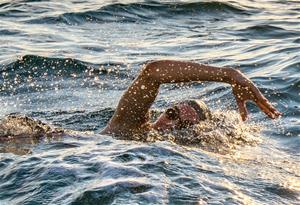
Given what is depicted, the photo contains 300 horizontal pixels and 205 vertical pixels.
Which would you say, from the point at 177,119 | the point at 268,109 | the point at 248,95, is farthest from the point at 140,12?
the point at 268,109

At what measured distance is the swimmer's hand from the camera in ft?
21.5

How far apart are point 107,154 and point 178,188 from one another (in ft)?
3.60

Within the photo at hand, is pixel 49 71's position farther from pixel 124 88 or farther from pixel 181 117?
pixel 181 117

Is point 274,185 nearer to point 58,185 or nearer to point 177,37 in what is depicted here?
point 58,185

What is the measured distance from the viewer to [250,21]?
15859 millimetres

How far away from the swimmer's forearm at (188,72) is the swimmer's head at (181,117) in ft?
1.95

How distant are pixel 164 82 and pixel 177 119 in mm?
587

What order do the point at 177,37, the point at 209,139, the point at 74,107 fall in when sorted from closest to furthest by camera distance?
the point at 209,139, the point at 74,107, the point at 177,37

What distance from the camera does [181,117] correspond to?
24.3 feet

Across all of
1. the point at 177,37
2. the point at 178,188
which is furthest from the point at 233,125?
the point at 177,37

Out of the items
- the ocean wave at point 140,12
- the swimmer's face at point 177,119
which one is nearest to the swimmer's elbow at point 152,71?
the swimmer's face at point 177,119

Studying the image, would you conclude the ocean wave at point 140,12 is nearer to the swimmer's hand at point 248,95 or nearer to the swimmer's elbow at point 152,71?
the swimmer's elbow at point 152,71

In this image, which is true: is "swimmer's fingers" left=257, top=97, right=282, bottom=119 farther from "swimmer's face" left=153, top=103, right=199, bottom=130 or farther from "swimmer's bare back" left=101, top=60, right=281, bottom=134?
"swimmer's face" left=153, top=103, right=199, bottom=130

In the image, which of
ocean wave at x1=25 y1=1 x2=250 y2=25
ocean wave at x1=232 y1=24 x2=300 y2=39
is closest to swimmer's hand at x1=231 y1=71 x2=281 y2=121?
ocean wave at x1=232 y1=24 x2=300 y2=39
